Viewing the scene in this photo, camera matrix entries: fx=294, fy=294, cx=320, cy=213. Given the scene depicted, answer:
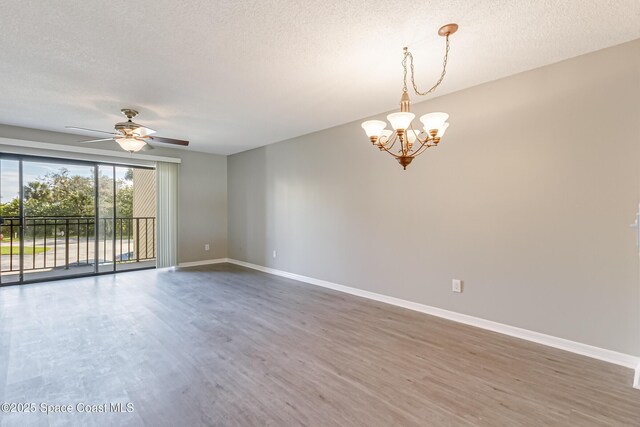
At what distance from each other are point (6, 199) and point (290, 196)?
4353 mm

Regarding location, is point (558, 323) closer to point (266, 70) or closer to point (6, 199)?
point (266, 70)

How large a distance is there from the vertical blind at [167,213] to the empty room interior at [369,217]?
1.31 metres

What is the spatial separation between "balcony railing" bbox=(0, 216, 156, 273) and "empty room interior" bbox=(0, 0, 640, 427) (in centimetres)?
6

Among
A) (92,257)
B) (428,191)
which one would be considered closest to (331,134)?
(428,191)

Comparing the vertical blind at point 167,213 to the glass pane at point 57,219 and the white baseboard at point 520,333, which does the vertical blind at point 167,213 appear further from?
the white baseboard at point 520,333

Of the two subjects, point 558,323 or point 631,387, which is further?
point 558,323

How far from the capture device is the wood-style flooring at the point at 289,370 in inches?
68.9

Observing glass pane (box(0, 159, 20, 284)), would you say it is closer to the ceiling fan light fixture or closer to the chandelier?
the ceiling fan light fixture

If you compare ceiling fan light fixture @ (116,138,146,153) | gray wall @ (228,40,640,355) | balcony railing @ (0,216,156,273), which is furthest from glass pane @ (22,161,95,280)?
gray wall @ (228,40,640,355)

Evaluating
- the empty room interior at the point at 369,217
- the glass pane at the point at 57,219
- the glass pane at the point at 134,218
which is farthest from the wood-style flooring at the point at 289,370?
the glass pane at the point at 134,218

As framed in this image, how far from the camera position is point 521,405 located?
1829 millimetres

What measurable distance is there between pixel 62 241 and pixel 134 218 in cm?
128

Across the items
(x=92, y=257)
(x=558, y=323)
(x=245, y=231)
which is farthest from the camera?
(x=245, y=231)

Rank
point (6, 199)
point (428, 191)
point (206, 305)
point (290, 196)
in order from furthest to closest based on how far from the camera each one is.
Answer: point (290, 196)
point (6, 199)
point (206, 305)
point (428, 191)
